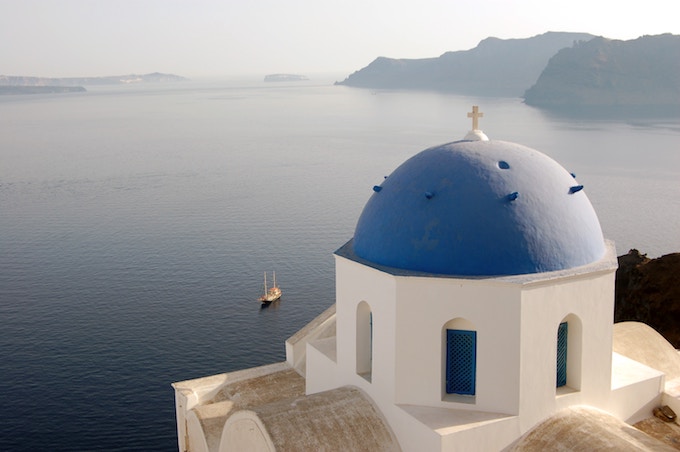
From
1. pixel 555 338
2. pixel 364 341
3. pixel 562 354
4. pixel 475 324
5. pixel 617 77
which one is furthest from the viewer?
pixel 617 77

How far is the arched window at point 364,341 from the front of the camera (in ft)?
43.6

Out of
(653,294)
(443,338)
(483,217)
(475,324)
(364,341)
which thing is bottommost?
(653,294)

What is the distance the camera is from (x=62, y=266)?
46.5 m

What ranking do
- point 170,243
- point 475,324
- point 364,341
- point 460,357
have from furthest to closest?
point 170,243
point 364,341
point 460,357
point 475,324

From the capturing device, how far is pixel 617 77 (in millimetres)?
162125

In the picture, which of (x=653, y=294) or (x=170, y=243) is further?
(x=170, y=243)

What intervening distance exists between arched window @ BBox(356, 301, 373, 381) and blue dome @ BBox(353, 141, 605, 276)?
104cm

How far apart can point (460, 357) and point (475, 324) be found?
750 millimetres

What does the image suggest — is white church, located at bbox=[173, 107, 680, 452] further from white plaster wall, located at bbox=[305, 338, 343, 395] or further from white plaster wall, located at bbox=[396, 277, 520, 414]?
white plaster wall, located at bbox=[305, 338, 343, 395]

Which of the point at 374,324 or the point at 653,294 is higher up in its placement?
the point at 374,324

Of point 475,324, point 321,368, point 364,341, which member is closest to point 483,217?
point 475,324

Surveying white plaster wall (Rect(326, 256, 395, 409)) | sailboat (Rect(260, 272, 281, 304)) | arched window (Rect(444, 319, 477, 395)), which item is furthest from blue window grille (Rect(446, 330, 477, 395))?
sailboat (Rect(260, 272, 281, 304))

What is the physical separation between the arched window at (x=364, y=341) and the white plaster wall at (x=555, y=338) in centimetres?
296

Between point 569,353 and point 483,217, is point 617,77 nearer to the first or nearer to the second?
point 569,353
